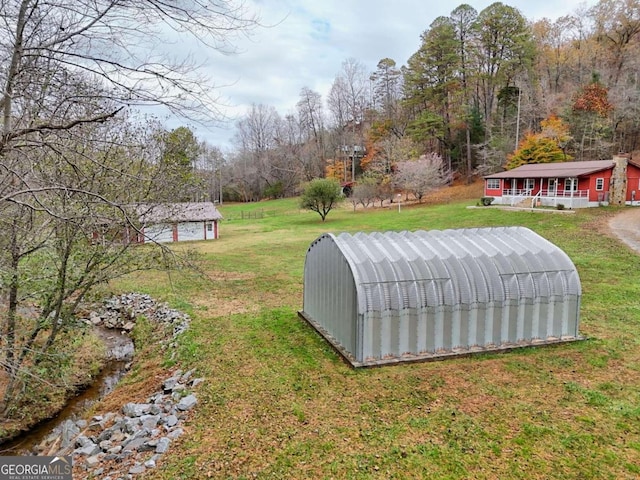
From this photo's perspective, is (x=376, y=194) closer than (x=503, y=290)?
No

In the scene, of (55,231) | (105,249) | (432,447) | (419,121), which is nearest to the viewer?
(432,447)

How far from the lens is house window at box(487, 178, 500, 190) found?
32.8m

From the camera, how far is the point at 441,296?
719 cm

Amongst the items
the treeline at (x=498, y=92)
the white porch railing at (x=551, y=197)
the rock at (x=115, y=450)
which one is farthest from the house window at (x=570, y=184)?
the rock at (x=115, y=450)

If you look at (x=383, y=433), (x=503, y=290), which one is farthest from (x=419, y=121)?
(x=383, y=433)

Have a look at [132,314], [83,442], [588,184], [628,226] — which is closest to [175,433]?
[83,442]

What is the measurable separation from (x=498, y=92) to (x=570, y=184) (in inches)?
869

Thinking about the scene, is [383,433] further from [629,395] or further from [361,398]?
[629,395]

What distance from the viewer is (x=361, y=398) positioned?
20.0ft

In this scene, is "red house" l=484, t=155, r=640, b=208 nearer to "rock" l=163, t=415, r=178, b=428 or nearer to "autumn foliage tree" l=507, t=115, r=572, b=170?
"autumn foliage tree" l=507, t=115, r=572, b=170

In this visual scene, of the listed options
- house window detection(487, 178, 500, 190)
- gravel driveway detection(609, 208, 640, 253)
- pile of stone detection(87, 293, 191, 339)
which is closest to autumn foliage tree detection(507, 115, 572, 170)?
house window detection(487, 178, 500, 190)

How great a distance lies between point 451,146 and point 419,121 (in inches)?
216

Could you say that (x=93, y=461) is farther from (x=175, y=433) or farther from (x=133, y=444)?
(x=175, y=433)

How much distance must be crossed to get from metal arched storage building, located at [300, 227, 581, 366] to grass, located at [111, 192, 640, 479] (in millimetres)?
333
